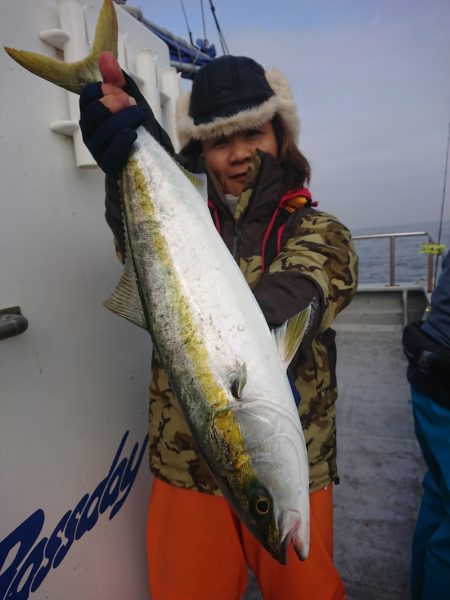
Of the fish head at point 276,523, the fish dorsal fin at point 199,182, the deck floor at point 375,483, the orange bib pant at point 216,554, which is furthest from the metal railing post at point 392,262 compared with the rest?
the fish head at point 276,523

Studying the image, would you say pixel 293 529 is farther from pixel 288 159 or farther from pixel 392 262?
pixel 392 262

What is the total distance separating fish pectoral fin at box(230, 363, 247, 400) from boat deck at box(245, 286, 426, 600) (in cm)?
185

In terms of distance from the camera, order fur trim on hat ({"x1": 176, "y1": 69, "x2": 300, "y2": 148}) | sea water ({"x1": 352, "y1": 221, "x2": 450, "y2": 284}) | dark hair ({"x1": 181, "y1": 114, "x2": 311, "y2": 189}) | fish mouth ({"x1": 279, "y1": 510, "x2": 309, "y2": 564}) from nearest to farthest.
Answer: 1. fish mouth ({"x1": 279, "y1": 510, "x2": 309, "y2": 564})
2. fur trim on hat ({"x1": 176, "y1": 69, "x2": 300, "y2": 148})
3. dark hair ({"x1": 181, "y1": 114, "x2": 311, "y2": 189})
4. sea water ({"x1": 352, "y1": 221, "x2": 450, "y2": 284})

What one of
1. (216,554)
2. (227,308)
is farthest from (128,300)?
(216,554)

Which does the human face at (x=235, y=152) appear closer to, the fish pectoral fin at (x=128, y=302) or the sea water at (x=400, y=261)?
the fish pectoral fin at (x=128, y=302)

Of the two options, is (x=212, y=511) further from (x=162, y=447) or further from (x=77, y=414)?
(x=77, y=414)

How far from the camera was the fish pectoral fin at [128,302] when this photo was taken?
4.37 feet

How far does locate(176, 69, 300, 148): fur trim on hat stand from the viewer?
1.86 metres

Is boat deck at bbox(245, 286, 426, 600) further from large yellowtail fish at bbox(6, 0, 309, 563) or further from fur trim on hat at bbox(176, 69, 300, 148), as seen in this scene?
fur trim on hat at bbox(176, 69, 300, 148)

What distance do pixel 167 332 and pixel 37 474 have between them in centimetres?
89

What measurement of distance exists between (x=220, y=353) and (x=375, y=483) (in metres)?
2.53

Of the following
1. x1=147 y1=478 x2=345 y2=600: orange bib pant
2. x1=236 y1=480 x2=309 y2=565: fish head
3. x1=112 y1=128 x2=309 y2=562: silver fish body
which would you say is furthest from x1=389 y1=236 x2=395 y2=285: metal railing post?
x1=236 y1=480 x2=309 y2=565: fish head

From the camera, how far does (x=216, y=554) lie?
68.4 inches

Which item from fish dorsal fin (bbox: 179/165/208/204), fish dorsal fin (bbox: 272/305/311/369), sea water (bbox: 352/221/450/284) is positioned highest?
fish dorsal fin (bbox: 179/165/208/204)
